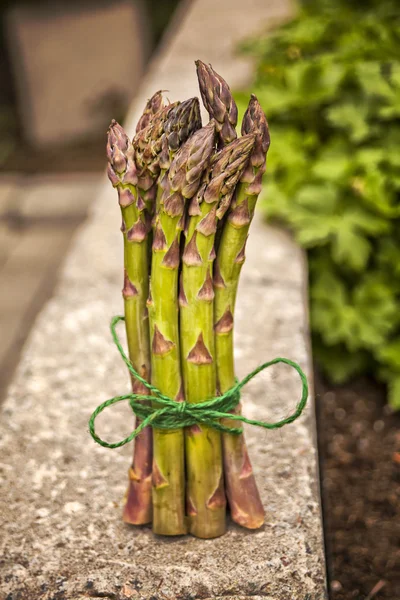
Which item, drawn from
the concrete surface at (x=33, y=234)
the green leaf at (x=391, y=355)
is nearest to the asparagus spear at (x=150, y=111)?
the green leaf at (x=391, y=355)

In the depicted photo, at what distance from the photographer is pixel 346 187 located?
264 centimetres

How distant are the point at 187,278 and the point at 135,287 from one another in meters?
0.14

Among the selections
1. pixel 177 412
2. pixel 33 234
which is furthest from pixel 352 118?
pixel 33 234

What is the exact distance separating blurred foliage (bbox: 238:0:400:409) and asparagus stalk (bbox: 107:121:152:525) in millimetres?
1234

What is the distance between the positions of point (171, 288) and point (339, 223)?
1.40 meters

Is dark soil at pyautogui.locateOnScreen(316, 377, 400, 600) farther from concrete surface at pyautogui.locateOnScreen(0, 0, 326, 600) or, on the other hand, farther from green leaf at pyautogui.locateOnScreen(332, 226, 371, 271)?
green leaf at pyautogui.locateOnScreen(332, 226, 371, 271)

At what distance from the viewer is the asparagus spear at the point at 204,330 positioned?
1.26m

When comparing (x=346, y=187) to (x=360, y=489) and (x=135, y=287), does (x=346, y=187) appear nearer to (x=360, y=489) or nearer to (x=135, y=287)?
(x=360, y=489)

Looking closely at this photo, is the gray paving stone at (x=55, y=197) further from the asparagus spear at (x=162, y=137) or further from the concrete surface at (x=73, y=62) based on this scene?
the asparagus spear at (x=162, y=137)

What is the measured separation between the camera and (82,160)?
22.0 ft

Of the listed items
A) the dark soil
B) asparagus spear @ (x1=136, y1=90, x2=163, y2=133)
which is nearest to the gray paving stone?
the dark soil

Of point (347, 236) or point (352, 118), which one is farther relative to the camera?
point (352, 118)

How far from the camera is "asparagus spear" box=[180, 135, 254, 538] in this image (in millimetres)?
1262

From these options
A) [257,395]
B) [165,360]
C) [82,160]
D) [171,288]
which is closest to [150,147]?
[171,288]
